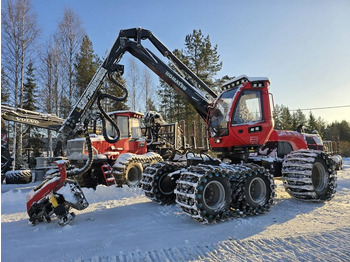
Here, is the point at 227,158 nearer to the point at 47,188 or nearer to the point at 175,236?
the point at 175,236

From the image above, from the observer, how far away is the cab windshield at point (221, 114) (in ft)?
20.1

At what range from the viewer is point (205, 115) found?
714cm

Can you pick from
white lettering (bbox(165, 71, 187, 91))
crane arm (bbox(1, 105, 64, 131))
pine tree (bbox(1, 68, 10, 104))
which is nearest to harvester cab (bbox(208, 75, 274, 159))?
white lettering (bbox(165, 71, 187, 91))

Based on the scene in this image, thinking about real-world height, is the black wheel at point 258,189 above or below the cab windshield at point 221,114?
below

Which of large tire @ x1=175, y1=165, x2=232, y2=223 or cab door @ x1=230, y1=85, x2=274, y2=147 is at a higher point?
cab door @ x1=230, y1=85, x2=274, y2=147

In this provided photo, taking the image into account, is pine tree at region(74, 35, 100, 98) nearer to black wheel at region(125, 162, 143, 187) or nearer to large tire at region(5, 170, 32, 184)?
large tire at region(5, 170, 32, 184)

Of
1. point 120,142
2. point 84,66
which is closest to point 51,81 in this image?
point 84,66

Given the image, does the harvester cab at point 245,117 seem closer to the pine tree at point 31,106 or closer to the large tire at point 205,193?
the large tire at point 205,193

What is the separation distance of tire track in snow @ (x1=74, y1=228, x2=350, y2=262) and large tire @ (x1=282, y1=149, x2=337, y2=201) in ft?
7.12

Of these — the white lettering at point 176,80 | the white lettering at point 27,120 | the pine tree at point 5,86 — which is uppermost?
Answer: the pine tree at point 5,86

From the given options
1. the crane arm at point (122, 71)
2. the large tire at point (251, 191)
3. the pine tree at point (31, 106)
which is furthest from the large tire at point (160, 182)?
the pine tree at point (31, 106)

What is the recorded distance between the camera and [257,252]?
3.49 meters

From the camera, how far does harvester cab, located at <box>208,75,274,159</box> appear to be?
19.7ft

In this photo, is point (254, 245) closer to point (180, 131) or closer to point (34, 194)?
point (34, 194)
